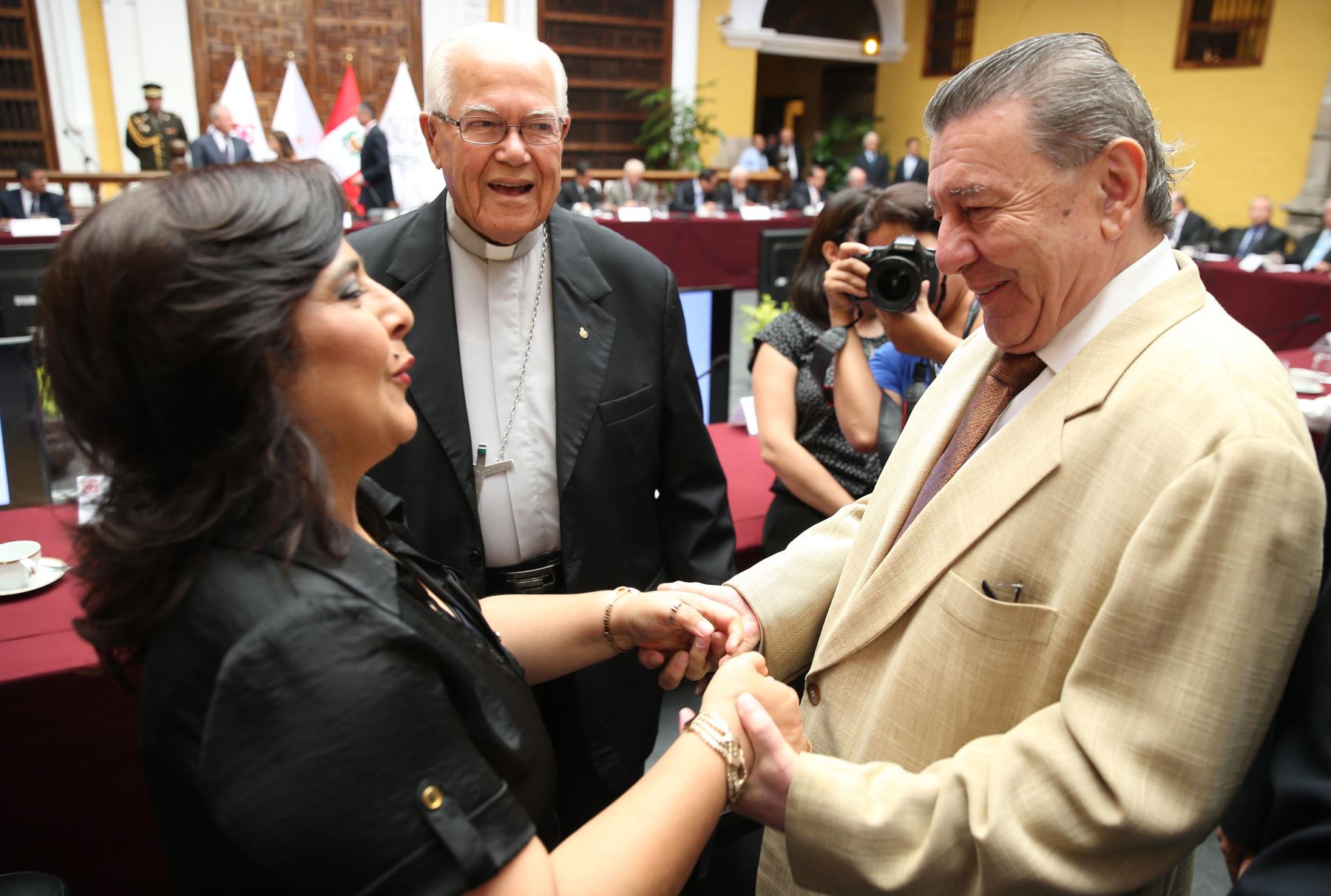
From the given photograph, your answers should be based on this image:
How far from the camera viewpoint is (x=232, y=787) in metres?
0.71

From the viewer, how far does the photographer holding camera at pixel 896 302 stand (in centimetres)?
191

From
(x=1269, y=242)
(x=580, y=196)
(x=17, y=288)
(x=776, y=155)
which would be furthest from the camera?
(x=776, y=155)

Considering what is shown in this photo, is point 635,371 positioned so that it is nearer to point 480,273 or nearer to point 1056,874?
point 480,273

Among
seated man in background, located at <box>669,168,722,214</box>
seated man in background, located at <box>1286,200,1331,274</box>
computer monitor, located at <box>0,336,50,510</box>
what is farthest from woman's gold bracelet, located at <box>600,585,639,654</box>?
seated man in background, located at <box>669,168,722,214</box>

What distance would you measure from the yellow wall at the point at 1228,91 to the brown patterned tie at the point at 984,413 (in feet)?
37.1

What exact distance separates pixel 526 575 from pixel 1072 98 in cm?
117

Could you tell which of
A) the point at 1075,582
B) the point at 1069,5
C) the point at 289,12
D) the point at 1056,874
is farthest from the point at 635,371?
the point at 1069,5

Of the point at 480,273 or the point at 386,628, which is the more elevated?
the point at 480,273

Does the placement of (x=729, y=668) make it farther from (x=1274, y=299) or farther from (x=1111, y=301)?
(x=1274, y=299)

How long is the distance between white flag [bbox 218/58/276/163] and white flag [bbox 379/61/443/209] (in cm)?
159

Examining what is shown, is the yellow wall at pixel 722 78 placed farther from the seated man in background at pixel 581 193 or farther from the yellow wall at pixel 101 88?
the yellow wall at pixel 101 88

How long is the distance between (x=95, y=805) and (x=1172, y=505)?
1.99 meters

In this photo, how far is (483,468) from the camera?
5.41 ft

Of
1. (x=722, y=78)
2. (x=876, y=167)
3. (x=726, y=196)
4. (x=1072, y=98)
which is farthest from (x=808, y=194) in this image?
(x=1072, y=98)
